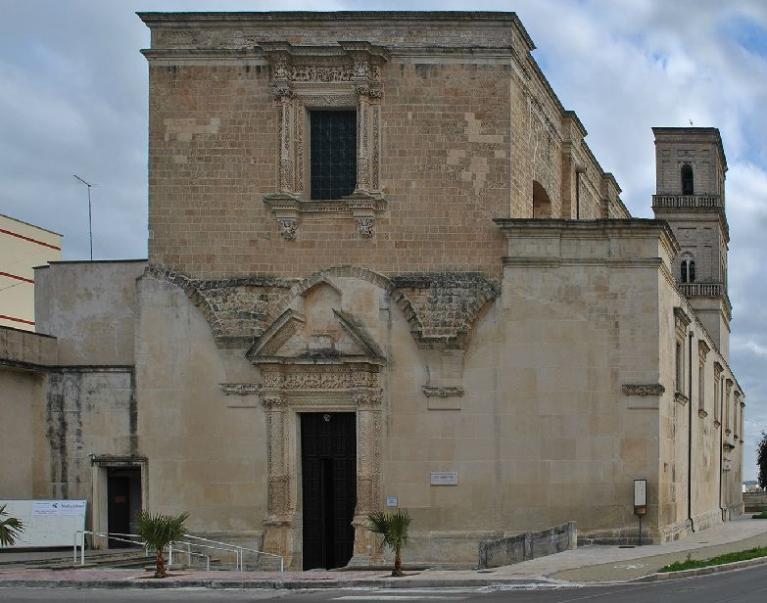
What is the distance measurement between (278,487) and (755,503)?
45223 mm

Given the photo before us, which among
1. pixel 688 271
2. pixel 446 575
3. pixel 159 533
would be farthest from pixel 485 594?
pixel 688 271

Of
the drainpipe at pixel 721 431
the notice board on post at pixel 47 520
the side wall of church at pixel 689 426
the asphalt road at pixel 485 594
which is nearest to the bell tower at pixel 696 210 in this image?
the drainpipe at pixel 721 431

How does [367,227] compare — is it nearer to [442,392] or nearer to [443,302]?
[443,302]

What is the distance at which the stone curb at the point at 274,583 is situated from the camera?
23.7m

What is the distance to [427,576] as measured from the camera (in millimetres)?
25078

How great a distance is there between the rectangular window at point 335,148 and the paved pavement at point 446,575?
384 inches

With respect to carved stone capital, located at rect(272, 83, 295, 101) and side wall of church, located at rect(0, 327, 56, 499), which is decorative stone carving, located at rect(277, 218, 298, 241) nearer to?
carved stone capital, located at rect(272, 83, 295, 101)

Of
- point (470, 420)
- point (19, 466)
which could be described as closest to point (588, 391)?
point (470, 420)

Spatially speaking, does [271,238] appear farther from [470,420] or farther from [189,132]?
[470,420]

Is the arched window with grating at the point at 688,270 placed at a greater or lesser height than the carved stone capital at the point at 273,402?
greater

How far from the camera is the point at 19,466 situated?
32375 mm

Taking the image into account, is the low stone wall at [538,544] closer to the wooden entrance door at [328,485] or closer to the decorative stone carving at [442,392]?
the decorative stone carving at [442,392]

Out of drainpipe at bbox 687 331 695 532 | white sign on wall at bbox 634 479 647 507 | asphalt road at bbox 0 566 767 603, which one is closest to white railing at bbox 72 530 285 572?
asphalt road at bbox 0 566 767 603

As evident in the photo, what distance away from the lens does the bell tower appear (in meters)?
84.8
